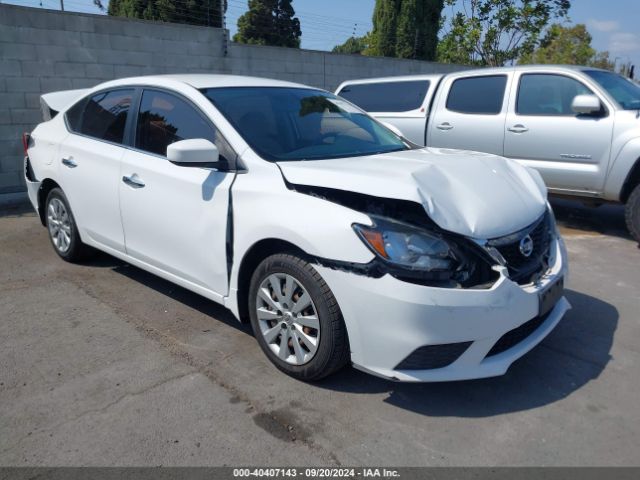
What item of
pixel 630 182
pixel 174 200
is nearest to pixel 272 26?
pixel 630 182

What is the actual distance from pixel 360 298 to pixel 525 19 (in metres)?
17.0

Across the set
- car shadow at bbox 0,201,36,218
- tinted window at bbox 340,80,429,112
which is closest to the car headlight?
tinted window at bbox 340,80,429,112

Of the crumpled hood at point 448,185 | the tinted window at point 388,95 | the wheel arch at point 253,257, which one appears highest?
the tinted window at point 388,95

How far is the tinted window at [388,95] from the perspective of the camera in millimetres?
7578

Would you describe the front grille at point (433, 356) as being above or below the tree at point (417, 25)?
below

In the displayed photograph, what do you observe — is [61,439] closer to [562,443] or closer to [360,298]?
[360,298]

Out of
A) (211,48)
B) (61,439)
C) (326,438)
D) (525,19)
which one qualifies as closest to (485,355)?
(326,438)

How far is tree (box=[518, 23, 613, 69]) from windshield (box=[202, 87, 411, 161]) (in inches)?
848

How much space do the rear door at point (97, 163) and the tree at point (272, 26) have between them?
27.6 meters

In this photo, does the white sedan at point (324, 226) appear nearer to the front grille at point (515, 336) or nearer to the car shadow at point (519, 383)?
the front grille at point (515, 336)

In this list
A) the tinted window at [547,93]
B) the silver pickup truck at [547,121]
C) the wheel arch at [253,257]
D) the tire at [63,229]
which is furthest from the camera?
the tinted window at [547,93]

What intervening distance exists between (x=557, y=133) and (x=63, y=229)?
5294 millimetres

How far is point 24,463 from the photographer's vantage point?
2.43 metres

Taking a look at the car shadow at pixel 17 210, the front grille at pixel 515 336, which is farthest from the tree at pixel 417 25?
the front grille at pixel 515 336
